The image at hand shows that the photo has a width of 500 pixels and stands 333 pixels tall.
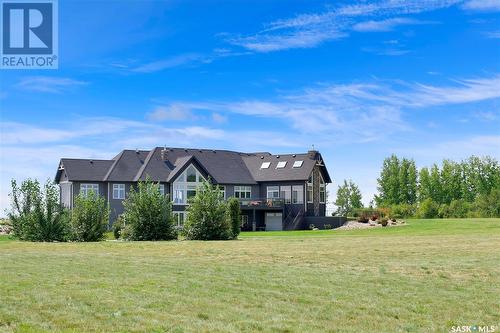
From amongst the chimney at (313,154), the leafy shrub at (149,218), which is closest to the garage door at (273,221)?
the chimney at (313,154)

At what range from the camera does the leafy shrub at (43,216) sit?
3838 centimetres

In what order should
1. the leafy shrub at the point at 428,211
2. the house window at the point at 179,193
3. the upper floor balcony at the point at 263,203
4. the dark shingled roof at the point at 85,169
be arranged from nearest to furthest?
the dark shingled roof at the point at 85,169 → the house window at the point at 179,193 → the upper floor balcony at the point at 263,203 → the leafy shrub at the point at 428,211

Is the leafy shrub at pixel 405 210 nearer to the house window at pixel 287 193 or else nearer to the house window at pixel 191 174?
the house window at pixel 287 193

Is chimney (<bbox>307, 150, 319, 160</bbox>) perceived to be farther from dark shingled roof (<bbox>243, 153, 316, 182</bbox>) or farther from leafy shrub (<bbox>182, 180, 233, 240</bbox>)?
leafy shrub (<bbox>182, 180, 233, 240</bbox>)

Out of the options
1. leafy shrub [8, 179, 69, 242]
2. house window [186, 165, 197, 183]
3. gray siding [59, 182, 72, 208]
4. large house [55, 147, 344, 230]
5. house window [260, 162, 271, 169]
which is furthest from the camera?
house window [260, 162, 271, 169]

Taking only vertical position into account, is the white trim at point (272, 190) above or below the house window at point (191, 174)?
below

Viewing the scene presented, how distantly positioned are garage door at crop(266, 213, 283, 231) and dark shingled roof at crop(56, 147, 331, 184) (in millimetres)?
3637

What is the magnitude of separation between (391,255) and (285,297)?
11.3 m

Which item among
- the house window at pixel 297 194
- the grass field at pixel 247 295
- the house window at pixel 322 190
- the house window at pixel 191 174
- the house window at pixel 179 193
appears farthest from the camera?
the house window at pixel 322 190

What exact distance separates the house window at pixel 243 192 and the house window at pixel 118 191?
11.6 m

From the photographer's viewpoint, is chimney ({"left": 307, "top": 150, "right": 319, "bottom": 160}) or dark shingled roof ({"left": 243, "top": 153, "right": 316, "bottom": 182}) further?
chimney ({"left": 307, "top": 150, "right": 319, "bottom": 160})

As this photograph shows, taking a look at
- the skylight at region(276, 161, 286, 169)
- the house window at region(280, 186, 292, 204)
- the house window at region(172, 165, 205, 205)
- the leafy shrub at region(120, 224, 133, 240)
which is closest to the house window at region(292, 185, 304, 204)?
the house window at region(280, 186, 292, 204)

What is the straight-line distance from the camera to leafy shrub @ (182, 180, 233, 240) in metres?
39.5

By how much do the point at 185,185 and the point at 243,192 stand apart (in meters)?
7.20
